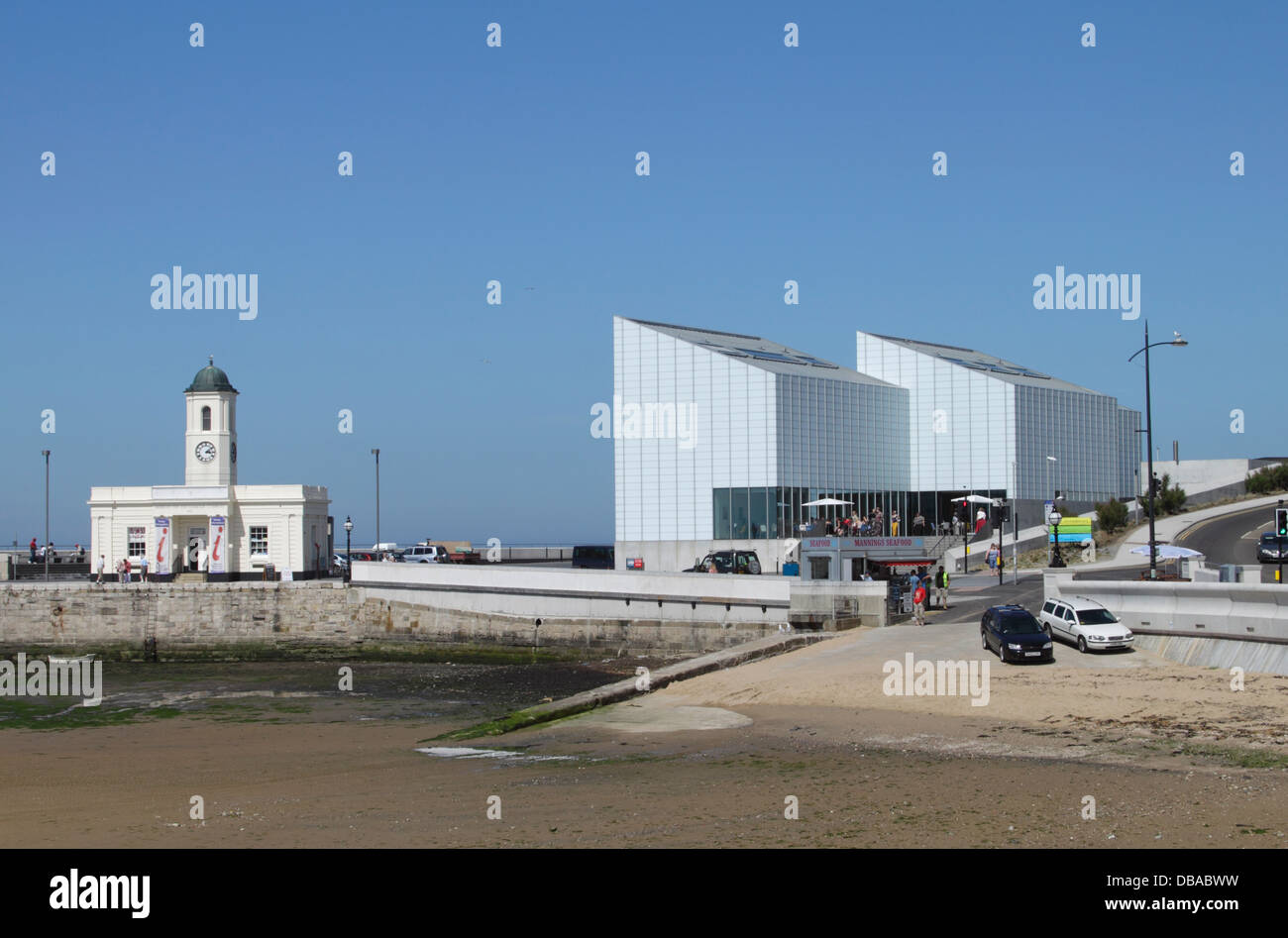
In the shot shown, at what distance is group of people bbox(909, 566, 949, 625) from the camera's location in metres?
39.7

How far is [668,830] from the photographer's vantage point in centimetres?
1619

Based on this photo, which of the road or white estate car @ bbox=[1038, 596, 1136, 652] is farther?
the road

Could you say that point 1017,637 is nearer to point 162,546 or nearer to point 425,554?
point 162,546

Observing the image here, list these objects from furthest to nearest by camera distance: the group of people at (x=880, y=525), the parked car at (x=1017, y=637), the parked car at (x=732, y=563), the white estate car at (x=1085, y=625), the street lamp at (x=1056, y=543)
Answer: the group of people at (x=880, y=525) < the parked car at (x=732, y=563) < the street lamp at (x=1056, y=543) < the white estate car at (x=1085, y=625) < the parked car at (x=1017, y=637)

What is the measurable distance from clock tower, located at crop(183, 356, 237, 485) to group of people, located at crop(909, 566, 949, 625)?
36428mm

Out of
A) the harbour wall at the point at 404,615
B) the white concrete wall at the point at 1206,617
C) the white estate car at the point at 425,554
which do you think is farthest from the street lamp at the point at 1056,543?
the white estate car at the point at 425,554

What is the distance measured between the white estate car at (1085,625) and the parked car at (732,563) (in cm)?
2117

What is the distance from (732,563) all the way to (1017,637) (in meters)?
24.1

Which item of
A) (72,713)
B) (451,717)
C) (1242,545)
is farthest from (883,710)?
(1242,545)

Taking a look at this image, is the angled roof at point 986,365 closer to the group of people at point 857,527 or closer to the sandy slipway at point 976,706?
the group of people at point 857,527

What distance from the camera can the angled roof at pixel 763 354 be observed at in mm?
71438

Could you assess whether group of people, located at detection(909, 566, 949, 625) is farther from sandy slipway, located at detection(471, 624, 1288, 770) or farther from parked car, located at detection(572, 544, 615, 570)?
parked car, located at detection(572, 544, 615, 570)

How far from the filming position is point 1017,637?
3080 centimetres

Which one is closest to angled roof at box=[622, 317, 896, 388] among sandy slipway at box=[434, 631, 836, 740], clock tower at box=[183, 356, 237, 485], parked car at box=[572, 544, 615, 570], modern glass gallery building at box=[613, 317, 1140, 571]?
modern glass gallery building at box=[613, 317, 1140, 571]
